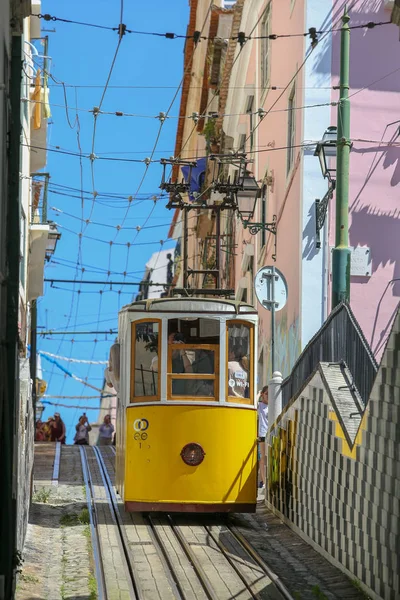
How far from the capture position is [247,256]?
31.7 m

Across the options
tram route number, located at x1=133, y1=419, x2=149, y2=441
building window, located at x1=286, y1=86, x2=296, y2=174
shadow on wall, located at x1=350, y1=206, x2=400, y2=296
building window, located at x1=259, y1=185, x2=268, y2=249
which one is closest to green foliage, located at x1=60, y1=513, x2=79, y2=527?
tram route number, located at x1=133, y1=419, x2=149, y2=441

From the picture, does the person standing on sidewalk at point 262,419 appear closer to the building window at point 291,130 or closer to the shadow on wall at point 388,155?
the shadow on wall at point 388,155

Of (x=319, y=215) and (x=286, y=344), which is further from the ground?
(x=319, y=215)

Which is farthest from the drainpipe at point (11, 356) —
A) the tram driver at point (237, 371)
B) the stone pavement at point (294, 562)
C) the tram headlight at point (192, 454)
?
the tram driver at point (237, 371)

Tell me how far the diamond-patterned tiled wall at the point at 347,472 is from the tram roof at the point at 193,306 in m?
1.22

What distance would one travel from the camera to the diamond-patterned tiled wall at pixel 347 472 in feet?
30.0

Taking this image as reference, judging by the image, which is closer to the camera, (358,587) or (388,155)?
(358,587)

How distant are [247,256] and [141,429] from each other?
1754 cm

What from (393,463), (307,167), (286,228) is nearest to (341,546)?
(393,463)

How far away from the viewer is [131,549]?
41.0ft

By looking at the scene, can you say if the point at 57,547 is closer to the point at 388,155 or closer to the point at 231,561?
the point at 231,561

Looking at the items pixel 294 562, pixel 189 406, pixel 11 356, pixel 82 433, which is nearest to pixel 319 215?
pixel 189 406

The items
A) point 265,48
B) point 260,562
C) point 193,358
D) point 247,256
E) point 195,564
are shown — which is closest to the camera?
point 195,564

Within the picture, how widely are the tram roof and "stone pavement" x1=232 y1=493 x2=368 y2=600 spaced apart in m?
2.39
